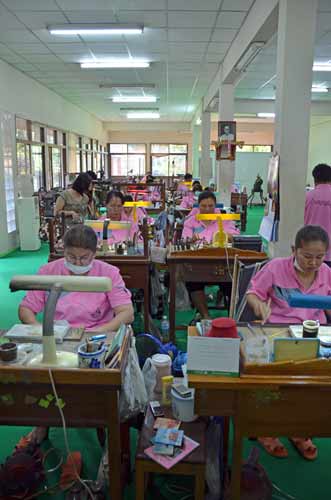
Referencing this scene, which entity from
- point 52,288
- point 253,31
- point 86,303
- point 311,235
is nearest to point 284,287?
point 311,235

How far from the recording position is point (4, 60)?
277 inches

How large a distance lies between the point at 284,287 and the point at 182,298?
1.64 m

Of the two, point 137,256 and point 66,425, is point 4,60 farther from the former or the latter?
point 66,425

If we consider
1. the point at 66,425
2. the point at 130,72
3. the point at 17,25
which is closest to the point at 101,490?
the point at 66,425

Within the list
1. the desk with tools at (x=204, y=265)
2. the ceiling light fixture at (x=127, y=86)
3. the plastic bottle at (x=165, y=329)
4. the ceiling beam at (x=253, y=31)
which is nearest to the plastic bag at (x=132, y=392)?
the desk with tools at (x=204, y=265)

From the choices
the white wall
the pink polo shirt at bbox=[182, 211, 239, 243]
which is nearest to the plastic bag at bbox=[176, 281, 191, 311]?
the pink polo shirt at bbox=[182, 211, 239, 243]

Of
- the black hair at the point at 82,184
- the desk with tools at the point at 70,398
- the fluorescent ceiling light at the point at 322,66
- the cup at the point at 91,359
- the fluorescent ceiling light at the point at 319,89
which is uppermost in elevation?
the fluorescent ceiling light at the point at 319,89

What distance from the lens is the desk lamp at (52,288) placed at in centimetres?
158

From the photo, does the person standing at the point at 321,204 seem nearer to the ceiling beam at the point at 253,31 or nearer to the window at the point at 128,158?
the ceiling beam at the point at 253,31

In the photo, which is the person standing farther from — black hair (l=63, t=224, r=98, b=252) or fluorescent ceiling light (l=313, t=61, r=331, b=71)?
fluorescent ceiling light (l=313, t=61, r=331, b=71)

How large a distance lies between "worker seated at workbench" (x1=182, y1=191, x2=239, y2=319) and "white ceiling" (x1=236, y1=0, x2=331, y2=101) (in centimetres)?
225

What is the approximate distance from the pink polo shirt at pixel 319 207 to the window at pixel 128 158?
580 inches

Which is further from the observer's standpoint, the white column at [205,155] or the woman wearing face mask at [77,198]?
the white column at [205,155]

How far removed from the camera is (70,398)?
1.64m
